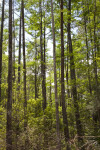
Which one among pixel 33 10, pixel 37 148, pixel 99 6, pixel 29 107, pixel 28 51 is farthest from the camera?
pixel 28 51

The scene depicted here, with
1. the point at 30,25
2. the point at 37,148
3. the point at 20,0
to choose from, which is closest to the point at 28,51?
the point at 30,25

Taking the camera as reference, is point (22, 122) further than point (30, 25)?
No

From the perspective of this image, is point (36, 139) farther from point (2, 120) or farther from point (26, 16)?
point (26, 16)

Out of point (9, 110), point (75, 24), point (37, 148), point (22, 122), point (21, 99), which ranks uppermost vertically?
point (75, 24)

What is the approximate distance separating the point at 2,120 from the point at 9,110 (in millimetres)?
1007

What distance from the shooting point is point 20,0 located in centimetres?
1287

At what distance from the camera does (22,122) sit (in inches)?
332

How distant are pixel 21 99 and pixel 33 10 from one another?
9.16 m

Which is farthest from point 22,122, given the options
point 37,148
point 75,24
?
point 75,24

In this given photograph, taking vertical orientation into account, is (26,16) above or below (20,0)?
below

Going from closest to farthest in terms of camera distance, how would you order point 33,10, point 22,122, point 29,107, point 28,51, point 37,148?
point 37,148, point 22,122, point 29,107, point 33,10, point 28,51

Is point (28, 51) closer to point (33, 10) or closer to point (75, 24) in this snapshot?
point (33, 10)

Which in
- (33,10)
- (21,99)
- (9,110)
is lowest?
(9,110)

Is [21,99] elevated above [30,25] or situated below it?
below
